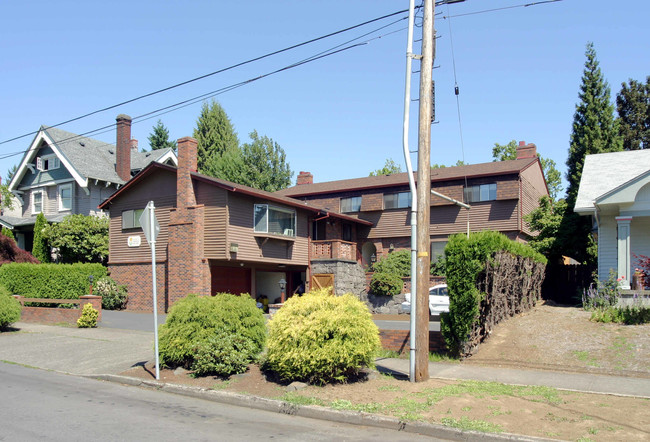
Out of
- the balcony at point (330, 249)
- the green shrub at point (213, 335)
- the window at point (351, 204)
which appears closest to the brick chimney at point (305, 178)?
the window at point (351, 204)

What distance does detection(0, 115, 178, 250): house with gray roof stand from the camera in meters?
33.9

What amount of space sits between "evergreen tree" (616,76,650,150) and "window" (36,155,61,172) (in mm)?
42507

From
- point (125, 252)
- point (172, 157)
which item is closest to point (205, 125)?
point (172, 157)

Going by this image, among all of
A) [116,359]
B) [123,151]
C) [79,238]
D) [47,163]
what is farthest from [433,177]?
[47,163]

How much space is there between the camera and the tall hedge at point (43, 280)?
23.9m

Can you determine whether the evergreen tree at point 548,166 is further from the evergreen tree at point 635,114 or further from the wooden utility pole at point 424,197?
the wooden utility pole at point 424,197

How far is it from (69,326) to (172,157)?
22.0 m

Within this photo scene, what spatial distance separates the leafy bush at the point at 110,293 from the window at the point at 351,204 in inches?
593

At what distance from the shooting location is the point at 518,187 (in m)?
30.3

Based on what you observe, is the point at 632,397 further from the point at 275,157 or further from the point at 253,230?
the point at 275,157

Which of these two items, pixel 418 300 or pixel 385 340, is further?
pixel 385 340

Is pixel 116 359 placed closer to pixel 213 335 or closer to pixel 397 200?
pixel 213 335

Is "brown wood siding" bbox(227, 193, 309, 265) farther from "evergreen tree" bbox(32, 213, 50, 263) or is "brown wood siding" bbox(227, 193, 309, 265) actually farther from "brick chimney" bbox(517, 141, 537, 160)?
"brick chimney" bbox(517, 141, 537, 160)

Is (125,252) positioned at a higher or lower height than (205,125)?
lower
